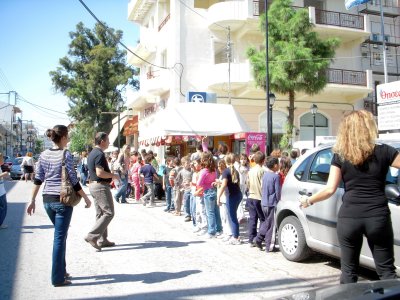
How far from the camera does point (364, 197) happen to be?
10.6ft

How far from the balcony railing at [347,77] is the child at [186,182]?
45.8 ft

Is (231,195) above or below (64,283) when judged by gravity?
above

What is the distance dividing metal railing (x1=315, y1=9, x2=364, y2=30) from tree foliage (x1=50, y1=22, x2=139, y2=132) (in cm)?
1988

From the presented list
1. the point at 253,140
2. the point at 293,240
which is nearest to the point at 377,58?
the point at 253,140

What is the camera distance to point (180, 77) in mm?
20531

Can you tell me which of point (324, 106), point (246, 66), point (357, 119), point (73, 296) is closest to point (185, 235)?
point (73, 296)

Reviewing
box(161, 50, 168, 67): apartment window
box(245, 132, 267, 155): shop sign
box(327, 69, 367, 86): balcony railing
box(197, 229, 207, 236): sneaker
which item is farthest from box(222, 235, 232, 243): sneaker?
box(161, 50, 168, 67): apartment window

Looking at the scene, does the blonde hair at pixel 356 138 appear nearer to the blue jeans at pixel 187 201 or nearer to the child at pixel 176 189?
the blue jeans at pixel 187 201

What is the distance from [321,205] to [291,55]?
13251 mm

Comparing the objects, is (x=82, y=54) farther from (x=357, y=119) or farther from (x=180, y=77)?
(x=357, y=119)

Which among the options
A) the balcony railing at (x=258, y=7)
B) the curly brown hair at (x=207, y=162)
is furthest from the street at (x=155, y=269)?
the balcony railing at (x=258, y=7)

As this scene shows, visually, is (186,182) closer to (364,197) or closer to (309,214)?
(309,214)

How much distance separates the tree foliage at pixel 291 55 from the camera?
17.3 m

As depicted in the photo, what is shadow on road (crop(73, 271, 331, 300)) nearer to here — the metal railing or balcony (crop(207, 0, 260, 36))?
balcony (crop(207, 0, 260, 36))
